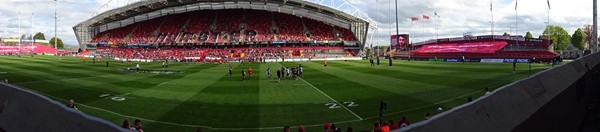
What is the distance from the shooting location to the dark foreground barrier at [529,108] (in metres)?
4.03

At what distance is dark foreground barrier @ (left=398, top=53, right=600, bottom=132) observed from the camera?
13.2ft

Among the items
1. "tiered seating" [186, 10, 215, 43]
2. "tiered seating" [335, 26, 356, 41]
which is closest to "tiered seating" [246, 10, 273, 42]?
"tiered seating" [186, 10, 215, 43]

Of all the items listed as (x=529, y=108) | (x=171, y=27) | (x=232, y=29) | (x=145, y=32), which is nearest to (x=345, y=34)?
(x=232, y=29)

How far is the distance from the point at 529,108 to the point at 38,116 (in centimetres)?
640

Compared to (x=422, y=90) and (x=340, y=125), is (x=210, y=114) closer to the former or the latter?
(x=340, y=125)

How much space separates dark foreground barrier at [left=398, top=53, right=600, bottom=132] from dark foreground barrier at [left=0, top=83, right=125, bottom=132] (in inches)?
121

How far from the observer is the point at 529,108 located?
17.8 feet

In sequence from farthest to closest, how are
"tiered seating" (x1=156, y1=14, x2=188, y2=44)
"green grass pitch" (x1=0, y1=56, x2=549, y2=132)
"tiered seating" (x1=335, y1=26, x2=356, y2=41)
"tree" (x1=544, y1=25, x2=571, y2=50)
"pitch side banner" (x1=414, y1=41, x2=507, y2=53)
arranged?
"tree" (x1=544, y1=25, x2=571, y2=50) → "tiered seating" (x1=156, y1=14, x2=188, y2=44) → "tiered seating" (x1=335, y1=26, x2=356, y2=41) → "pitch side banner" (x1=414, y1=41, x2=507, y2=53) → "green grass pitch" (x1=0, y1=56, x2=549, y2=132)

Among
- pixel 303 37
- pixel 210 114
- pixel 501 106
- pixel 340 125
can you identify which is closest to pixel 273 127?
pixel 340 125

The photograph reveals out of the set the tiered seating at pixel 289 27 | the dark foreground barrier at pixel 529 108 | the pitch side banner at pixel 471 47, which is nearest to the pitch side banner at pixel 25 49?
the tiered seating at pixel 289 27

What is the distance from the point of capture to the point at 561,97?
730 centimetres

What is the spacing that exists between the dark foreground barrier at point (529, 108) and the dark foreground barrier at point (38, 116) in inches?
121

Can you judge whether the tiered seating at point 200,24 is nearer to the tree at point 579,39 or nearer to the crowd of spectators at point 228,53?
the crowd of spectators at point 228,53

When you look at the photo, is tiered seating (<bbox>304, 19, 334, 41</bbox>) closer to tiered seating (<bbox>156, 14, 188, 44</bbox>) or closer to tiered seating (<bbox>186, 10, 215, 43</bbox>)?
tiered seating (<bbox>186, 10, 215, 43</bbox>)
